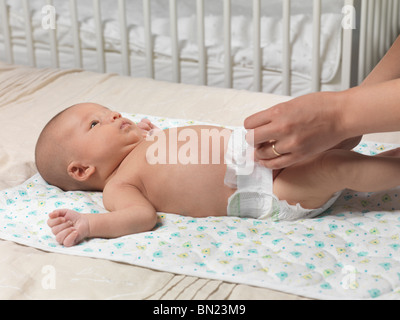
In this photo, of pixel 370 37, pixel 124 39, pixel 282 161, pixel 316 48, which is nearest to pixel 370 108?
pixel 282 161

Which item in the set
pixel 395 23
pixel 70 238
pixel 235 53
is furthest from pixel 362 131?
pixel 395 23

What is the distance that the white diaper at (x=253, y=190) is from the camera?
3.98 ft

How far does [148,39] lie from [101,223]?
3.68 ft

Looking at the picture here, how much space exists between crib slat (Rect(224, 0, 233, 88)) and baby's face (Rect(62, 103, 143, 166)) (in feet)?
2.44

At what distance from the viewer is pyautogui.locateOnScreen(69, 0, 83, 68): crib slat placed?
2170 millimetres

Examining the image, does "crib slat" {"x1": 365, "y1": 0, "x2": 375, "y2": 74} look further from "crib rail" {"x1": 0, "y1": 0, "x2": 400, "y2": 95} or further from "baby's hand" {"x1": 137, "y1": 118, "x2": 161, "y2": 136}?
"baby's hand" {"x1": 137, "y1": 118, "x2": 161, "y2": 136}

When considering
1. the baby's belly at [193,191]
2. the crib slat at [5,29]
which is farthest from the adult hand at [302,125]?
the crib slat at [5,29]

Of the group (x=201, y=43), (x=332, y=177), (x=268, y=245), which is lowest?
(x=268, y=245)

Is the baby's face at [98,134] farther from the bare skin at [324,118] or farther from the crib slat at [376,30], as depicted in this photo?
the crib slat at [376,30]

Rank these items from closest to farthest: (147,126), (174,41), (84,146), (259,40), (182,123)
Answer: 1. (84,146)
2. (147,126)
3. (182,123)
4. (259,40)
5. (174,41)

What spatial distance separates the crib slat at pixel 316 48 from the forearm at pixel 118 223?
0.98 metres

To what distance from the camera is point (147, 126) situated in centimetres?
149

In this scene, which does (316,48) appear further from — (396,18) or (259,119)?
(259,119)

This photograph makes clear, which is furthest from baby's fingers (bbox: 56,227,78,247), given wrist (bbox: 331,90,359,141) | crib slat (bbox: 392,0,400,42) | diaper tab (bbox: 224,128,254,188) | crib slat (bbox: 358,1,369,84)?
crib slat (bbox: 392,0,400,42)
